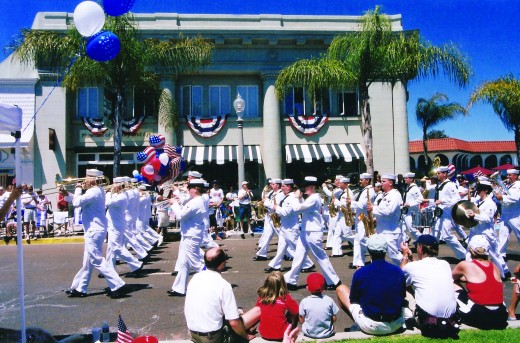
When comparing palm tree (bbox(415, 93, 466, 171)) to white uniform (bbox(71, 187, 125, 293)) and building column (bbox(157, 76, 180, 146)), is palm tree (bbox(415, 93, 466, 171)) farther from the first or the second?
white uniform (bbox(71, 187, 125, 293))

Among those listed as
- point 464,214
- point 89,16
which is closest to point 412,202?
point 464,214

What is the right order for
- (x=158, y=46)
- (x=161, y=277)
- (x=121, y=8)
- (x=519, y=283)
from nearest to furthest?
(x=519, y=283) < (x=121, y=8) < (x=161, y=277) < (x=158, y=46)

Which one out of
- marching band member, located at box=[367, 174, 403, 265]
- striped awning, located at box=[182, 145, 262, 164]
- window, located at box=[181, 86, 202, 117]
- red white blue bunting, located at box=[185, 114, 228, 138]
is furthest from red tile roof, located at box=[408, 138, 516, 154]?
marching band member, located at box=[367, 174, 403, 265]

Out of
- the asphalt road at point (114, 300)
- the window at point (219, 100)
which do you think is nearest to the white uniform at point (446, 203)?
the asphalt road at point (114, 300)

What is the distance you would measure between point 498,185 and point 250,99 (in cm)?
1623

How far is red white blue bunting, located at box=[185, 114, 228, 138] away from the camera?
2519cm

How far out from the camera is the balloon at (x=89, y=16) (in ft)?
24.3

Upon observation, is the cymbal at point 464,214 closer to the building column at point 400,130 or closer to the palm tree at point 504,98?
the palm tree at point 504,98

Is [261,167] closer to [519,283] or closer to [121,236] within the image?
[121,236]

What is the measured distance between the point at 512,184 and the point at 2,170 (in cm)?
2123

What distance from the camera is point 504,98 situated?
70.1 feet

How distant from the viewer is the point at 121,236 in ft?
34.3

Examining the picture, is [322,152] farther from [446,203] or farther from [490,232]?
[490,232]

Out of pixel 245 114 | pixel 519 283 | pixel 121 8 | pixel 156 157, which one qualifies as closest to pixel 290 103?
pixel 245 114
